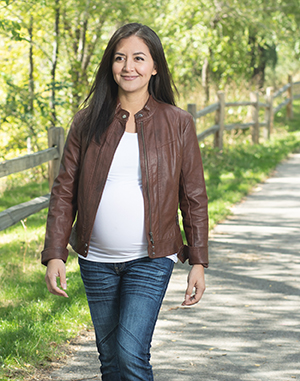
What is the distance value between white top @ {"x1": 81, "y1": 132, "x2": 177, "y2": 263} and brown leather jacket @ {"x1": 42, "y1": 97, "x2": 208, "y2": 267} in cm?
3

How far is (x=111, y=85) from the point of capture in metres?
2.63

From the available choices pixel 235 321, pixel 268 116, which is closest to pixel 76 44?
pixel 268 116

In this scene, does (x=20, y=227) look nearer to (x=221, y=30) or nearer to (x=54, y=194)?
(x=54, y=194)

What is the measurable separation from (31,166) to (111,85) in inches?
109

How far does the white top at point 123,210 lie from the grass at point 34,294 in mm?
1393

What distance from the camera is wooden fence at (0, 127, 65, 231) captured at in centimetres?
464

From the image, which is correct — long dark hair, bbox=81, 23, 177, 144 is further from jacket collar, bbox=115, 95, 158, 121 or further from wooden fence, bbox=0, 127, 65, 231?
wooden fence, bbox=0, 127, 65, 231

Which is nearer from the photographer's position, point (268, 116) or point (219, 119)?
point (219, 119)

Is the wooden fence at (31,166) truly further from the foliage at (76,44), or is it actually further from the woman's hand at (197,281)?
the woman's hand at (197,281)

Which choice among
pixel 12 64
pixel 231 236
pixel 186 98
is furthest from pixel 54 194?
pixel 186 98

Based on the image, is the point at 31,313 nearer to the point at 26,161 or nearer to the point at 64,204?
the point at 26,161

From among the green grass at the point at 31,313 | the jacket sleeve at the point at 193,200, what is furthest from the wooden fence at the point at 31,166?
the jacket sleeve at the point at 193,200

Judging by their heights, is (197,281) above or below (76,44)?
below

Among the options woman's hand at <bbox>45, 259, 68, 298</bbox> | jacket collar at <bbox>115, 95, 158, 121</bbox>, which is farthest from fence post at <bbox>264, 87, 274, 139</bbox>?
woman's hand at <bbox>45, 259, 68, 298</bbox>
